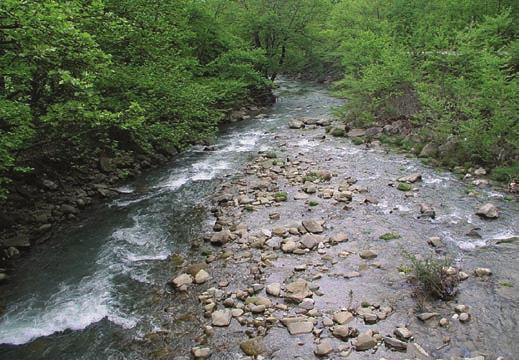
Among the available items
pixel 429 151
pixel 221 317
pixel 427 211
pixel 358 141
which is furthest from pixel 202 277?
pixel 358 141

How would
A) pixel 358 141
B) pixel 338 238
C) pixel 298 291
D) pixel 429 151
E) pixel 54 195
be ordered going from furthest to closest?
pixel 358 141 < pixel 429 151 < pixel 54 195 < pixel 338 238 < pixel 298 291

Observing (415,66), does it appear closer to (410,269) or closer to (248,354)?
(410,269)

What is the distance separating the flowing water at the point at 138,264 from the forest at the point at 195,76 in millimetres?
1812

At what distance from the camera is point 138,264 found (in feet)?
30.7

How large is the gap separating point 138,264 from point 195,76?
13966mm

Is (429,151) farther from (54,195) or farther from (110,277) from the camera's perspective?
(54,195)

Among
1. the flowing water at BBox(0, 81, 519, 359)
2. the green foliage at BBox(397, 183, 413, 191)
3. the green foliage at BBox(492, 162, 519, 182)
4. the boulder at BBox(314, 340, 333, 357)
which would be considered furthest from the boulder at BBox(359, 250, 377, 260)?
the green foliage at BBox(492, 162, 519, 182)

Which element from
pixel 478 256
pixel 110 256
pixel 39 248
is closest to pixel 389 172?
pixel 478 256

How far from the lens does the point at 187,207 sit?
40.5 ft

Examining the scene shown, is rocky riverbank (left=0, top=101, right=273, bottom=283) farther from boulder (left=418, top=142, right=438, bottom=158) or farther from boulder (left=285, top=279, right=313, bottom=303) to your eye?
boulder (left=418, top=142, right=438, bottom=158)

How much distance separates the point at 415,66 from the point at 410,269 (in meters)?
13.3

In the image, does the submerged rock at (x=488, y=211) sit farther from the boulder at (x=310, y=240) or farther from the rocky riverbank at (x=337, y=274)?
the boulder at (x=310, y=240)

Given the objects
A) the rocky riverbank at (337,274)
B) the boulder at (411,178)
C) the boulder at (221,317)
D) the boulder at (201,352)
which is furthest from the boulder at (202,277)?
the boulder at (411,178)

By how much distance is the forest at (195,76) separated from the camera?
7910 millimetres
